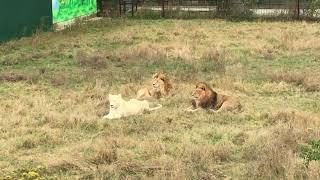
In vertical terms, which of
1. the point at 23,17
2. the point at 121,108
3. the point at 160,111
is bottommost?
the point at 160,111

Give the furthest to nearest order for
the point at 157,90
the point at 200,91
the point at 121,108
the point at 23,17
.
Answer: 1. the point at 23,17
2. the point at 157,90
3. the point at 200,91
4. the point at 121,108

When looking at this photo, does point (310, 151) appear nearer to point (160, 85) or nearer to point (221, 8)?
point (160, 85)

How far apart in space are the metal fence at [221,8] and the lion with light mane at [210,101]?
52.7ft

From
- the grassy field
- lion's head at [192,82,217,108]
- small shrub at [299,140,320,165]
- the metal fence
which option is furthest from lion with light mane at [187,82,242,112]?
the metal fence

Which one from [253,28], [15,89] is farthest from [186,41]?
[15,89]

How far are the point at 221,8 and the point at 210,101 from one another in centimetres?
1757

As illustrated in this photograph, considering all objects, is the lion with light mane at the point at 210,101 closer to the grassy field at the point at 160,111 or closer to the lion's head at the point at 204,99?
the lion's head at the point at 204,99

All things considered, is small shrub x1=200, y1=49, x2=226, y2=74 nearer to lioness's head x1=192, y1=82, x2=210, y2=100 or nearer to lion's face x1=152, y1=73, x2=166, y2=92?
lion's face x1=152, y1=73, x2=166, y2=92

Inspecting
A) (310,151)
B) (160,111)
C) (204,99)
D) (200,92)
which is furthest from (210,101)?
(310,151)

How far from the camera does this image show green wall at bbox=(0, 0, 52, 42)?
61.0 ft

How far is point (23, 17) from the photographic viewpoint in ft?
65.2

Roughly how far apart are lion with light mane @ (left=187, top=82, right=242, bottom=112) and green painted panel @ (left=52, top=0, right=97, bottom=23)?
44.6 feet

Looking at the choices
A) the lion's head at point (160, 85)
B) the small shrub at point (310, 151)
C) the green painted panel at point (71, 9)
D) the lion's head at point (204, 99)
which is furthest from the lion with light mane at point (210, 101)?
the green painted panel at point (71, 9)

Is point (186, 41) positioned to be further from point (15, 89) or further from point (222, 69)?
point (15, 89)
